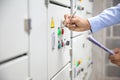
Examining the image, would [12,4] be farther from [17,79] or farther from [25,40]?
[17,79]

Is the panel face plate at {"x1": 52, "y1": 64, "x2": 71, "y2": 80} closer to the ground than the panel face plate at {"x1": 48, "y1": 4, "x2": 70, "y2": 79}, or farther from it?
closer to the ground

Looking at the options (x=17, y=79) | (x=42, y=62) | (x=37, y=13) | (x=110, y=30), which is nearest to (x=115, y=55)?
(x=42, y=62)

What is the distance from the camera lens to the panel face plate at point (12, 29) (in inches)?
33.9

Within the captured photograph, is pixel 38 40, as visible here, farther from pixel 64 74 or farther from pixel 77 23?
pixel 64 74

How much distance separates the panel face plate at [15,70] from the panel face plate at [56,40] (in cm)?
43

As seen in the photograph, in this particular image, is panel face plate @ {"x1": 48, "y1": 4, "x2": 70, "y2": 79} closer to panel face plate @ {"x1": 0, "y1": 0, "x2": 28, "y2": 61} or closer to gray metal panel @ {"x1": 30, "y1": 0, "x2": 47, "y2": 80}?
gray metal panel @ {"x1": 30, "y1": 0, "x2": 47, "y2": 80}

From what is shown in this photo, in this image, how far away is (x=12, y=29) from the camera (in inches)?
36.5

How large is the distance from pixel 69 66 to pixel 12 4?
132 cm

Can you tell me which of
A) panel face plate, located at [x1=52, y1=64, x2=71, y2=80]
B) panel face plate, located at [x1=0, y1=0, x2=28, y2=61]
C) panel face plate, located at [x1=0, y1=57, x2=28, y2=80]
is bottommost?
panel face plate, located at [x1=52, y1=64, x2=71, y2=80]

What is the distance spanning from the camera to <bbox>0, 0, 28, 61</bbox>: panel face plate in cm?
86

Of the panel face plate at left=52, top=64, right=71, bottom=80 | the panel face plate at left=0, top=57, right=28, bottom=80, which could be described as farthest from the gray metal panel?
the panel face plate at left=52, top=64, right=71, bottom=80

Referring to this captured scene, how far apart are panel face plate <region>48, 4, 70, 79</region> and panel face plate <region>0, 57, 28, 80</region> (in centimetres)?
43

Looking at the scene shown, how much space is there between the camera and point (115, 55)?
5.51ft

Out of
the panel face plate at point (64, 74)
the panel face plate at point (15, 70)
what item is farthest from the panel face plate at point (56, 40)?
the panel face plate at point (15, 70)
